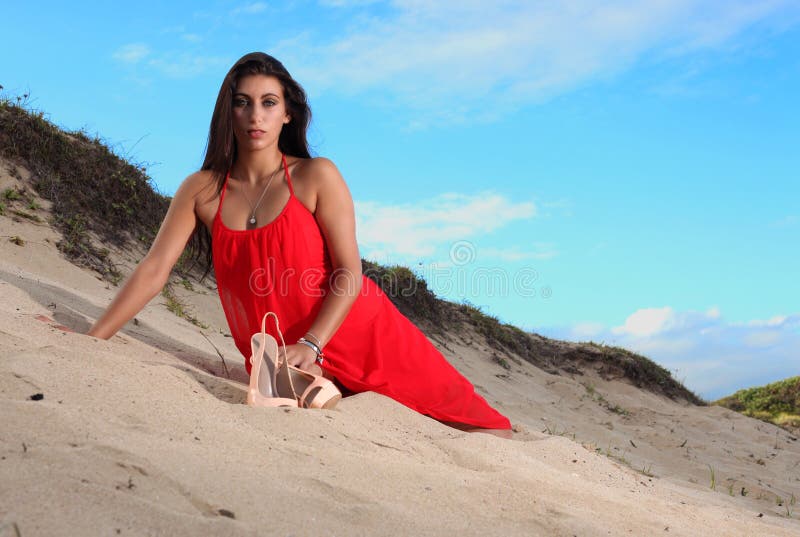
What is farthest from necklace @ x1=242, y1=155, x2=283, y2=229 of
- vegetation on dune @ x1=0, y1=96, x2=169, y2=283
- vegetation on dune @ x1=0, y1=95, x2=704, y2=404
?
vegetation on dune @ x1=0, y1=96, x2=169, y2=283

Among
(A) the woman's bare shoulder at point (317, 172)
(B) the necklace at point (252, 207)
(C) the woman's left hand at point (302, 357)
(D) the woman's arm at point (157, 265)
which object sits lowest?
(C) the woman's left hand at point (302, 357)

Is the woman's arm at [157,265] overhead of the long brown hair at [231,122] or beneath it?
beneath

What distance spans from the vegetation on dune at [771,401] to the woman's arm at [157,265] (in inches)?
381

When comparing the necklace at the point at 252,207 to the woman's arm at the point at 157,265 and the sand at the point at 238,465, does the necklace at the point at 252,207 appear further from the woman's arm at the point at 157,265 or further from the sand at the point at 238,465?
the sand at the point at 238,465

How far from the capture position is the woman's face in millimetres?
3545

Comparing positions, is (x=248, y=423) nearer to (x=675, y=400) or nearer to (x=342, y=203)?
(x=342, y=203)

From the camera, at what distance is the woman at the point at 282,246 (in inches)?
141

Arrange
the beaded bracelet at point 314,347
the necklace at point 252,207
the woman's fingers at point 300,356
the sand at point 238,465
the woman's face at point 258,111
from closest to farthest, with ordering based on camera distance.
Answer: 1. the sand at point 238,465
2. the woman's fingers at point 300,356
3. the beaded bracelet at point 314,347
4. the woman's face at point 258,111
5. the necklace at point 252,207

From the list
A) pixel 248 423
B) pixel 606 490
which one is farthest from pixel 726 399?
pixel 248 423

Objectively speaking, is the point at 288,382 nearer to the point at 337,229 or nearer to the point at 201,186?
the point at 337,229

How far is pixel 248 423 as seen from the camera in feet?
8.89

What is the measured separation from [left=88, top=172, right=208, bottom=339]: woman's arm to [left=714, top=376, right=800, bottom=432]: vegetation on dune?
9.69 m

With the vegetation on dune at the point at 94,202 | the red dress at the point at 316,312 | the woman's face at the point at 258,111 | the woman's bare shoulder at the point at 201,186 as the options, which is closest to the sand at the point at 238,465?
the red dress at the point at 316,312

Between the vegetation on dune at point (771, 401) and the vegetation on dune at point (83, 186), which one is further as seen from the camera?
the vegetation on dune at point (771, 401)
